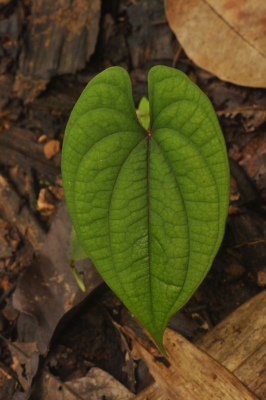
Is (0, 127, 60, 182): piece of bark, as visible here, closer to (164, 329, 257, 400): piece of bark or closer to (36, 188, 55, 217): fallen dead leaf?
(36, 188, 55, 217): fallen dead leaf

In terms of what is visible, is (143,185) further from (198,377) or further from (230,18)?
(230,18)

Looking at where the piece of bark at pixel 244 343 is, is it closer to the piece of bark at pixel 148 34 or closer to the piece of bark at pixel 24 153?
the piece of bark at pixel 24 153

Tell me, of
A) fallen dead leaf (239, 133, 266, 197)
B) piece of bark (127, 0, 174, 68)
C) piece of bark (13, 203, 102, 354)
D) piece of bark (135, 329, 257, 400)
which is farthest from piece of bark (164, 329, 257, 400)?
piece of bark (127, 0, 174, 68)

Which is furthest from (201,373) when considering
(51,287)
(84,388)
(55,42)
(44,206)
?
(55,42)

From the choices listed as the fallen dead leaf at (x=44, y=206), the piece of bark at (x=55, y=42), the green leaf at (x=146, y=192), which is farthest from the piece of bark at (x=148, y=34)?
the green leaf at (x=146, y=192)

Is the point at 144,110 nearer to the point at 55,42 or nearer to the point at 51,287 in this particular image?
the point at 55,42

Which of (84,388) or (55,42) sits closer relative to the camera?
(84,388)
